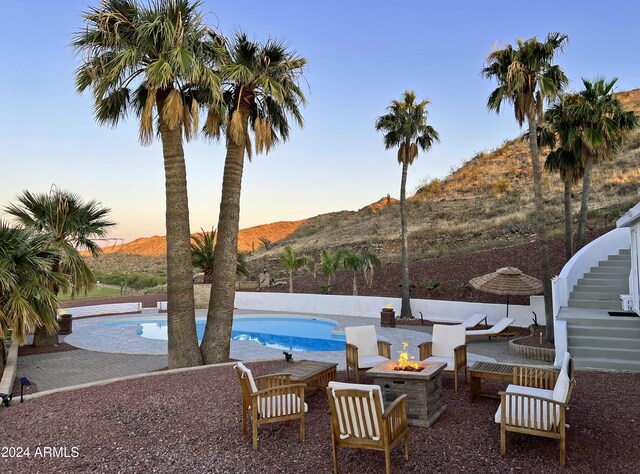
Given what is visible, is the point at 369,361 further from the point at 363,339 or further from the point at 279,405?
the point at 279,405

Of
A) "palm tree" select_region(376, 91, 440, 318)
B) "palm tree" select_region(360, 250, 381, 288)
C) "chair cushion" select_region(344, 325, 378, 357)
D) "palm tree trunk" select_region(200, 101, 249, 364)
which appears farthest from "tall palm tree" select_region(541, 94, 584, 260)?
"palm tree trunk" select_region(200, 101, 249, 364)

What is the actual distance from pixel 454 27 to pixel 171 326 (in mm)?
14535

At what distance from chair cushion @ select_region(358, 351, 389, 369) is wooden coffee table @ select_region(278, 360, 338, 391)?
510 millimetres

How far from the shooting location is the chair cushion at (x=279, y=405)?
5145 mm

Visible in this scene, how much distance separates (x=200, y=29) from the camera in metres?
8.72

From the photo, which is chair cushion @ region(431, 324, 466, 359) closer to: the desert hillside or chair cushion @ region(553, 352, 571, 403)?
chair cushion @ region(553, 352, 571, 403)

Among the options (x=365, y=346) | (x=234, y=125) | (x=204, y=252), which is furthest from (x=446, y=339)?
(x=204, y=252)

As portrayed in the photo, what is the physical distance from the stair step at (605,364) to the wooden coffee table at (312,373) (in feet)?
15.3

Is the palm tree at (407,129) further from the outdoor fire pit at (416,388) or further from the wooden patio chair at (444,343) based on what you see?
the outdoor fire pit at (416,388)

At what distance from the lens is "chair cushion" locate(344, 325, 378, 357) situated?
8062 millimetres

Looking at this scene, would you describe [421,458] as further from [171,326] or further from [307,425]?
[171,326]

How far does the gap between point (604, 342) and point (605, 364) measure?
25.8 inches

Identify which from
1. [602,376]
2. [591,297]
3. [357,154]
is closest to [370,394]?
[602,376]

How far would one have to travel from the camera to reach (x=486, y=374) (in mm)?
6223
